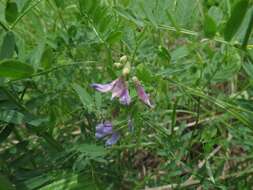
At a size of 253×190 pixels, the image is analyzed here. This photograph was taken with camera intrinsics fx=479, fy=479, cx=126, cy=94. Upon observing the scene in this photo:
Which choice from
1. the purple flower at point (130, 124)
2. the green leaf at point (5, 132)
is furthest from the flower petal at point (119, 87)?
the green leaf at point (5, 132)

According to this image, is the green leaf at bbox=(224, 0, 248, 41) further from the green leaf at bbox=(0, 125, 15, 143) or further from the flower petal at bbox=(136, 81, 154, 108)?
the green leaf at bbox=(0, 125, 15, 143)

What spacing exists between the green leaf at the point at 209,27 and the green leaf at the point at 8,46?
45 centimetres

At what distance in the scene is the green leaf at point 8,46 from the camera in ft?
3.67

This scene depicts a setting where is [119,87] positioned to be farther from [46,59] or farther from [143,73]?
[46,59]

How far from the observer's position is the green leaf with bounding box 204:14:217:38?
38.1 inches

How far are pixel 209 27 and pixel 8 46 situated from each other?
47cm

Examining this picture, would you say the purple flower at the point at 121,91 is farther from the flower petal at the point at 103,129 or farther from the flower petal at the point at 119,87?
the flower petal at the point at 103,129

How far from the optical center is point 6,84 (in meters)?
1.16

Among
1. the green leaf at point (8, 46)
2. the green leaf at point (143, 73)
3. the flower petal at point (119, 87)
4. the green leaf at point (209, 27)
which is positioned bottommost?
the flower petal at point (119, 87)

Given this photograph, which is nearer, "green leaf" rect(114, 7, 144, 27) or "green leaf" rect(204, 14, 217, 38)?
"green leaf" rect(204, 14, 217, 38)

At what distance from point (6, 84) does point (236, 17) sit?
1.88ft

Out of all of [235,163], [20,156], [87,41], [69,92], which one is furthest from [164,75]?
[235,163]

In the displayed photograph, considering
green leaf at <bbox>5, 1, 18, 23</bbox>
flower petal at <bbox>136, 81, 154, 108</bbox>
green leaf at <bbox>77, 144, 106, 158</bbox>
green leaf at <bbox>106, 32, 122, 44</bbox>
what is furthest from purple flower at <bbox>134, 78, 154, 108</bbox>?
green leaf at <bbox>5, 1, 18, 23</bbox>

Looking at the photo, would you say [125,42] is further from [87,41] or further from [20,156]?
[20,156]
